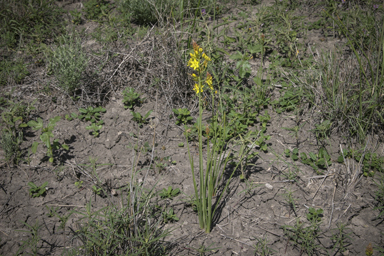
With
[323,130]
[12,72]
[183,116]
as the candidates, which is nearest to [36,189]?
[183,116]

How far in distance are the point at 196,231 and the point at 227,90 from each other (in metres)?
1.63

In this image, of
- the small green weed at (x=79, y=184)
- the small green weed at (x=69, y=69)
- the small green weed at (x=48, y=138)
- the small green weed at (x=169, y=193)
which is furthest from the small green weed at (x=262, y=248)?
the small green weed at (x=69, y=69)

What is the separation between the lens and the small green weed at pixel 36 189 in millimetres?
2283

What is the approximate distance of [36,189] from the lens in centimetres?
230

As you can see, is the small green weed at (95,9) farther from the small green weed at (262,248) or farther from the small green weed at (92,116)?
the small green weed at (262,248)

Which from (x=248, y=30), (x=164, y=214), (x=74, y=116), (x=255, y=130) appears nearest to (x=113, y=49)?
(x=74, y=116)

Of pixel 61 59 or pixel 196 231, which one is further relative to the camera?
pixel 61 59

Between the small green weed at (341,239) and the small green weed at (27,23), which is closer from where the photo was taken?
the small green weed at (341,239)

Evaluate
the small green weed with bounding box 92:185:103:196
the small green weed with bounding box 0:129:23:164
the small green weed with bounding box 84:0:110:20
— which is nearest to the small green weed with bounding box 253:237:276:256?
the small green weed with bounding box 92:185:103:196

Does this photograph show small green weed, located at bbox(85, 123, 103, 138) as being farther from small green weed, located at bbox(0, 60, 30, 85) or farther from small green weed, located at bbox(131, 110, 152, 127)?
small green weed, located at bbox(0, 60, 30, 85)

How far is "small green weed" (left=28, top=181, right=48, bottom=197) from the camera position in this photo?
7.49ft

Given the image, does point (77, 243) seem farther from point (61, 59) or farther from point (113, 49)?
point (113, 49)

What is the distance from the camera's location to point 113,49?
11.1 ft

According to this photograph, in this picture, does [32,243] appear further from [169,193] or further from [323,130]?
[323,130]
